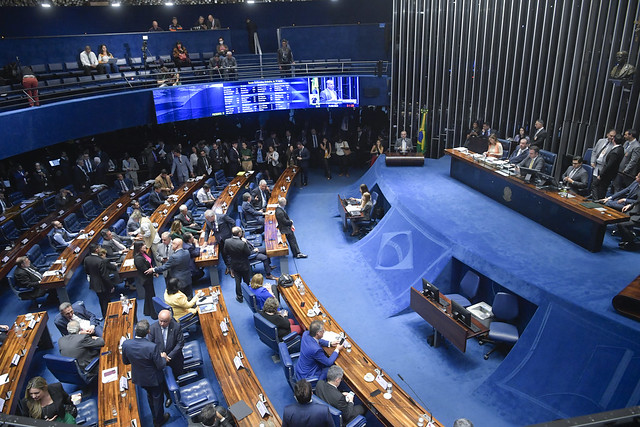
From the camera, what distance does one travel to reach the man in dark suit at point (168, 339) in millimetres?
6098

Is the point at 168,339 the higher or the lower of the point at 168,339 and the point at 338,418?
the higher

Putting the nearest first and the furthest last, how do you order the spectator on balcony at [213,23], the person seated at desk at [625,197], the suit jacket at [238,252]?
1. the person seated at desk at [625,197]
2. the suit jacket at [238,252]
3. the spectator on balcony at [213,23]

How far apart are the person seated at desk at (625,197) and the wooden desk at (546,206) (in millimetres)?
793

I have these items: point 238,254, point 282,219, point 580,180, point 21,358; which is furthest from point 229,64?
point 21,358

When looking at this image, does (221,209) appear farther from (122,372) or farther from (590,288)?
(590,288)

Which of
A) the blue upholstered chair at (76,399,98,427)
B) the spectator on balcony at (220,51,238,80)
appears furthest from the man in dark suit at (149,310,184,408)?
the spectator on balcony at (220,51,238,80)

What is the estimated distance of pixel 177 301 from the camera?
24.0 ft

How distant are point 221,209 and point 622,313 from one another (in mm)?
9004

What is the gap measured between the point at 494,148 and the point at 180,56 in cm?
1083

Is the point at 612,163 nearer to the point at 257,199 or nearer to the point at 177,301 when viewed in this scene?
the point at 257,199

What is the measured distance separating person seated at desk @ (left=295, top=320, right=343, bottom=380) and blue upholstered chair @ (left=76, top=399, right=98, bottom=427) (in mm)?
2596

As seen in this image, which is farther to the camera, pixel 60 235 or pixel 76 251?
pixel 60 235

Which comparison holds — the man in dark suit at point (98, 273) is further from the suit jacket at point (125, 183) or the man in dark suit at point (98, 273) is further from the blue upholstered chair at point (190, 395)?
the suit jacket at point (125, 183)

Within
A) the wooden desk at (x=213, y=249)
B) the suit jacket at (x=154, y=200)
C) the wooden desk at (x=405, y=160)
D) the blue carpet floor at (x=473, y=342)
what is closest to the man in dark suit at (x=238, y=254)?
the wooden desk at (x=213, y=249)
